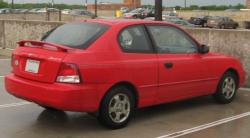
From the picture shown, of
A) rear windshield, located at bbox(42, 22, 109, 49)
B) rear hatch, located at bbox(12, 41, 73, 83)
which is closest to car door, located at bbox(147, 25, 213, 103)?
rear windshield, located at bbox(42, 22, 109, 49)

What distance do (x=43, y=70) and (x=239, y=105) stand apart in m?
3.69

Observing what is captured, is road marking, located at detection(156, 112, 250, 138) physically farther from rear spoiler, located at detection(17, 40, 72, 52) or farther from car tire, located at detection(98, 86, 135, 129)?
rear spoiler, located at detection(17, 40, 72, 52)

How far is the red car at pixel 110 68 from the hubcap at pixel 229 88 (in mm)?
635

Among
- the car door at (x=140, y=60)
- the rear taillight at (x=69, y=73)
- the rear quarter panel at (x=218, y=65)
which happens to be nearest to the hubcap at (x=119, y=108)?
the car door at (x=140, y=60)

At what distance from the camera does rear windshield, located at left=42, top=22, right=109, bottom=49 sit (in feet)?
22.4

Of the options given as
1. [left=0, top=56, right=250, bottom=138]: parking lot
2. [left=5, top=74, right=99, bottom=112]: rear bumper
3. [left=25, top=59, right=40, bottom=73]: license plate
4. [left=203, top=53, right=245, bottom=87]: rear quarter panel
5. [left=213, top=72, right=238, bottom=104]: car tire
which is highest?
[left=25, top=59, right=40, bottom=73]: license plate

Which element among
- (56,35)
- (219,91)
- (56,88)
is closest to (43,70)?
(56,88)

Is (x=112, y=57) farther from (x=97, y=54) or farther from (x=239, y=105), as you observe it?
(x=239, y=105)

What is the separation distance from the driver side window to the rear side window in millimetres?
190

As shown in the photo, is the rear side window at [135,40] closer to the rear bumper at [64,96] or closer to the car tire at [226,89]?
the rear bumper at [64,96]

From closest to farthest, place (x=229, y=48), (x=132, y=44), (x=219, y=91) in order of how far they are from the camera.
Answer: (x=132, y=44) < (x=219, y=91) < (x=229, y=48)

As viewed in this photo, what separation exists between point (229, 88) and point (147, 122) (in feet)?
7.07

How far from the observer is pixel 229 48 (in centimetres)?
1110

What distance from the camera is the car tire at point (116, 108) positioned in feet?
21.9
